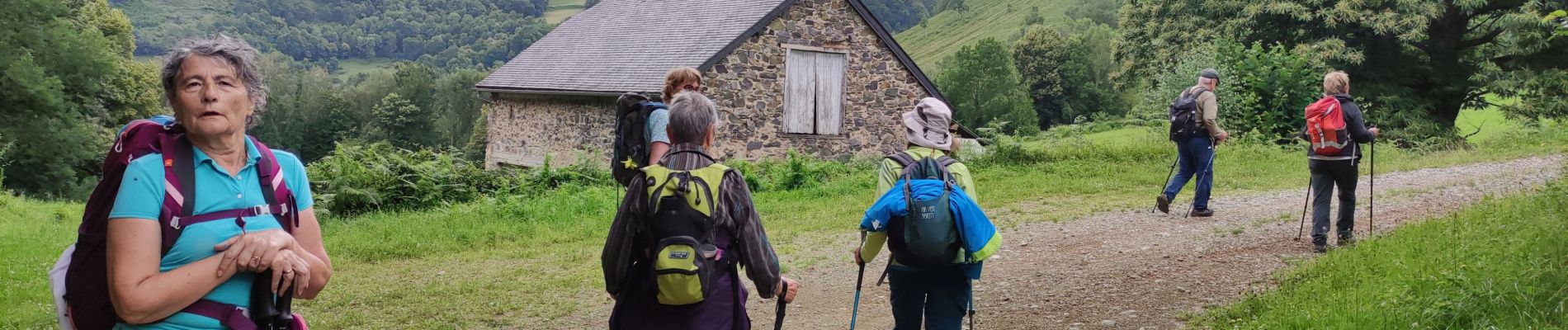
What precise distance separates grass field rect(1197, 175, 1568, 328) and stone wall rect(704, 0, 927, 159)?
39.4 ft

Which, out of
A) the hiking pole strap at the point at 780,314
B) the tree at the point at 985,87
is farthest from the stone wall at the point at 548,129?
the tree at the point at 985,87

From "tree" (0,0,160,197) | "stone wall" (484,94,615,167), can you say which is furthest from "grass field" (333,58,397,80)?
"stone wall" (484,94,615,167)

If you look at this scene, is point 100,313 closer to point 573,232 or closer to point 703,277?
point 703,277

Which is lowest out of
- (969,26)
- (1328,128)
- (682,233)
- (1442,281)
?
(1442,281)

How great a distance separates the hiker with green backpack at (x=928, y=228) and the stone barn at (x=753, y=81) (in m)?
13.2

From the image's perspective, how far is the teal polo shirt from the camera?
254 centimetres

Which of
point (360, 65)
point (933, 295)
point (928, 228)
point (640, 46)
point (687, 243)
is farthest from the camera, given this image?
point (360, 65)

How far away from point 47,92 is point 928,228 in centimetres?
2847

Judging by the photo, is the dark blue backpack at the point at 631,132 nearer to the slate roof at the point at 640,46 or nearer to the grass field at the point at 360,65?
the slate roof at the point at 640,46

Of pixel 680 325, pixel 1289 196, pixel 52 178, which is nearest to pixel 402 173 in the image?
pixel 1289 196

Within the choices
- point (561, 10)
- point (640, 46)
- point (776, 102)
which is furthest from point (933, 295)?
point (561, 10)

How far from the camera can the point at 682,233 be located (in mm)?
3688

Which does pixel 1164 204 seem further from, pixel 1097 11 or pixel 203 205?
pixel 1097 11

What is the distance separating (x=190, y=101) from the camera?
2.73 m
